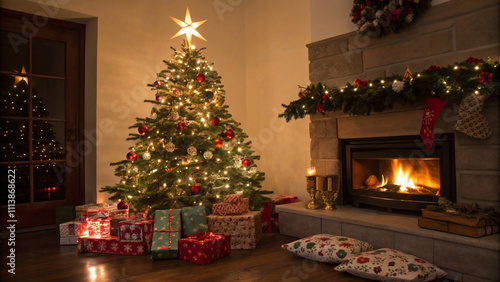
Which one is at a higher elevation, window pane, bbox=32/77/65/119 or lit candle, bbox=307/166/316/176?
window pane, bbox=32/77/65/119

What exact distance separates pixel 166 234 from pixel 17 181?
6.90 ft

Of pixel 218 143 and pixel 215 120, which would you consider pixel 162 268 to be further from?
pixel 215 120

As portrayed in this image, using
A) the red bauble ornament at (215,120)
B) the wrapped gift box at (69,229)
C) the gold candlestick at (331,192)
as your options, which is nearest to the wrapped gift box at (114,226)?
the wrapped gift box at (69,229)

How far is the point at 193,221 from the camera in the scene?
288 cm

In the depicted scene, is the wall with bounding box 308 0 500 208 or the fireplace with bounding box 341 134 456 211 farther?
the fireplace with bounding box 341 134 456 211

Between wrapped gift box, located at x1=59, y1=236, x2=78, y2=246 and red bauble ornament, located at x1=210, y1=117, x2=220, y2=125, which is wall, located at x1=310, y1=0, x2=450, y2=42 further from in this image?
wrapped gift box, located at x1=59, y1=236, x2=78, y2=246

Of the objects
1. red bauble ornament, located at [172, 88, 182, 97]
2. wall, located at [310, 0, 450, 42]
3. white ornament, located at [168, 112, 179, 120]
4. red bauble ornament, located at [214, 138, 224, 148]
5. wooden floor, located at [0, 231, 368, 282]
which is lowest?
wooden floor, located at [0, 231, 368, 282]

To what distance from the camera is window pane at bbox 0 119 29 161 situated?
3742mm

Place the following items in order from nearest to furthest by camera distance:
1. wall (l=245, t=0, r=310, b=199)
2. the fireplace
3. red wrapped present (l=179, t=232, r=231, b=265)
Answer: red wrapped present (l=179, t=232, r=231, b=265) < the fireplace < wall (l=245, t=0, r=310, b=199)

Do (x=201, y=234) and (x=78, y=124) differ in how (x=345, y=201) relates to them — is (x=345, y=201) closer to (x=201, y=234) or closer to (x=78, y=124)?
(x=201, y=234)

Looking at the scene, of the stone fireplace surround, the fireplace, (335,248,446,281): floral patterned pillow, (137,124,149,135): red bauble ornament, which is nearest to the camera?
(335,248,446,281): floral patterned pillow

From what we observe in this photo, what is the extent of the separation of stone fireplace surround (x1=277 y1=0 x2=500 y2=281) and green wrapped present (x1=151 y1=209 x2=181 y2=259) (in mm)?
1025

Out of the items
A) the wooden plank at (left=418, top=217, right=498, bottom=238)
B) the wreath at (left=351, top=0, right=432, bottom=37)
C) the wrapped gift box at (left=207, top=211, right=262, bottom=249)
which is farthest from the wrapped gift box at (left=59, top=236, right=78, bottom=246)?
the wreath at (left=351, top=0, right=432, bottom=37)

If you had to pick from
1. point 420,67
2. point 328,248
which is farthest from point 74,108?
point 420,67
